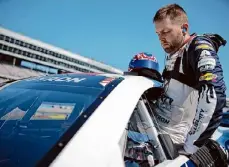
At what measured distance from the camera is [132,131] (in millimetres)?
2184

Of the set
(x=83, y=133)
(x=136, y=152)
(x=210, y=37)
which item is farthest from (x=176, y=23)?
(x=83, y=133)

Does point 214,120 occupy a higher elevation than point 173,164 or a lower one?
higher

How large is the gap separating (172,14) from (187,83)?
2.09 ft

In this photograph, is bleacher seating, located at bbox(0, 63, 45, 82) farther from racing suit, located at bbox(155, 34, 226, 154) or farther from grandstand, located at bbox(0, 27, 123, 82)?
racing suit, located at bbox(155, 34, 226, 154)

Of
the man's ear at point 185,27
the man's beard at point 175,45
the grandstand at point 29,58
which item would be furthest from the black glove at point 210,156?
the grandstand at point 29,58

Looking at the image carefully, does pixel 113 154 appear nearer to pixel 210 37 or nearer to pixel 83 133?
pixel 83 133

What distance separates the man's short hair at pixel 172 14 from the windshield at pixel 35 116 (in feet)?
3.62

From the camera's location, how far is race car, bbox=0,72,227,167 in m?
1.12

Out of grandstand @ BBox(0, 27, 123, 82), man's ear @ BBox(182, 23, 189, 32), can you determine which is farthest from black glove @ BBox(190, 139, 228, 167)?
grandstand @ BBox(0, 27, 123, 82)

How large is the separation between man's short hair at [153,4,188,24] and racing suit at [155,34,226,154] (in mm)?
210

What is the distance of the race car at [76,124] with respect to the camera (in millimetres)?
1121

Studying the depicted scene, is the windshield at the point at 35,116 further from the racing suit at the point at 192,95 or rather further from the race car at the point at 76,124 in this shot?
the racing suit at the point at 192,95

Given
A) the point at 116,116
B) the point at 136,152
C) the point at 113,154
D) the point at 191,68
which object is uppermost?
the point at 191,68

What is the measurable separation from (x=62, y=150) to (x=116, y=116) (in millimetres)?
364
